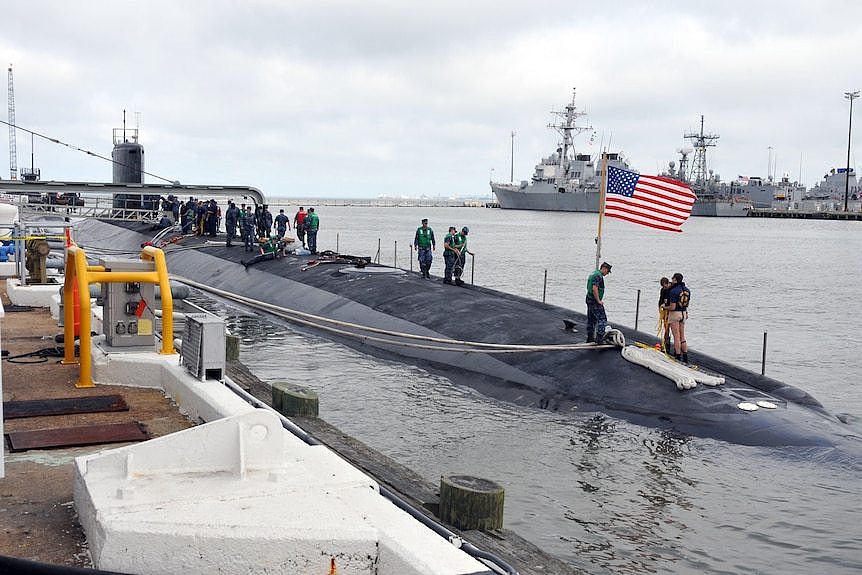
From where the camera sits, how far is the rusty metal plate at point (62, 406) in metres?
10.5

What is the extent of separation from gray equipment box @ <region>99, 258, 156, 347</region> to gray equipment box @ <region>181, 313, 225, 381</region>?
1.81 metres

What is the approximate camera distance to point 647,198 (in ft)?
56.7

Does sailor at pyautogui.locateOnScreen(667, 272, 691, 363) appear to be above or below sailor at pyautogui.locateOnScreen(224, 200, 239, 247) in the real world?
below

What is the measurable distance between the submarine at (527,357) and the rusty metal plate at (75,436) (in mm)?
4994

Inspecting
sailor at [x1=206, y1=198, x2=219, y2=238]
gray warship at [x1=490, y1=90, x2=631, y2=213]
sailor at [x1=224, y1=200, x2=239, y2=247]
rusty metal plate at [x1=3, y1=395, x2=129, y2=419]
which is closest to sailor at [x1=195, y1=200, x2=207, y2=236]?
sailor at [x1=206, y1=198, x2=219, y2=238]

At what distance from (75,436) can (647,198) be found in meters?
11.8

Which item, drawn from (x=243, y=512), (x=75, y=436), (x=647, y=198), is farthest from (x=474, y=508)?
(x=647, y=198)

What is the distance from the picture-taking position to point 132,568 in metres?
6.17

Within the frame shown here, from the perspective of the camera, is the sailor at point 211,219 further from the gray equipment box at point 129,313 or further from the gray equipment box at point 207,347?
the gray equipment box at point 207,347

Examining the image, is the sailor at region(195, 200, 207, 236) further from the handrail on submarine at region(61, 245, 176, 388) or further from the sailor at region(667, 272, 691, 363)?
the handrail on submarine at region(61, 245, 176, 388)

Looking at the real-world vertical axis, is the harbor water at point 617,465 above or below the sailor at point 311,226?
below

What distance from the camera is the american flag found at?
55.7 ft

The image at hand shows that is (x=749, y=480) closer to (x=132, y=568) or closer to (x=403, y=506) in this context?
(x=403, y=506)

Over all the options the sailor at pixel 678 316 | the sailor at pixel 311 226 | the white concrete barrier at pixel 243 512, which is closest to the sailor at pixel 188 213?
the sailor at pixel 311 226
